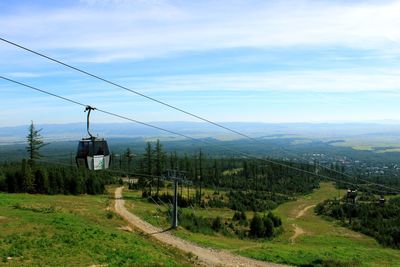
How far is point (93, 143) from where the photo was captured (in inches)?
867

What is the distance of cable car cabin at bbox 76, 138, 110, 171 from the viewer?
22.0 meters

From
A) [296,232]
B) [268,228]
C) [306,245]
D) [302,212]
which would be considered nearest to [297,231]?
[296,232]

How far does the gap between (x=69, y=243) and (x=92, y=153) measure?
12.0m

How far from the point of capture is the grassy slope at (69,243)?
27.3m

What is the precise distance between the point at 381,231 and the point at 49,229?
59242 millimetres

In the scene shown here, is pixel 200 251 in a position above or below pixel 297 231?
above

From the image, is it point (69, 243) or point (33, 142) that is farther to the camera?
point (33, 142)

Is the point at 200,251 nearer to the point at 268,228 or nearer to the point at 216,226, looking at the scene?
the point at 216,226

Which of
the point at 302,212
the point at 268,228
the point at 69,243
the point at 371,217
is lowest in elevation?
the point at 302,212

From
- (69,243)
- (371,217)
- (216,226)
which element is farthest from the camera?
(371,217)

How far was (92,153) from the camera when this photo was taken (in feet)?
72.2

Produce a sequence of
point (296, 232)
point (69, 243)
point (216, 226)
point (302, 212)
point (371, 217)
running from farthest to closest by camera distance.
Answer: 1. point (302, 212)
2. point (371, 217)
3. point (296, 232)
4. point (216, 226)
5. point (69, 243)

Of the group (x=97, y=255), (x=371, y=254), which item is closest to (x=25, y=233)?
(x=97, y=255)

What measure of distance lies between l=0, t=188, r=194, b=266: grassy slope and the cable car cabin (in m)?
7.49
